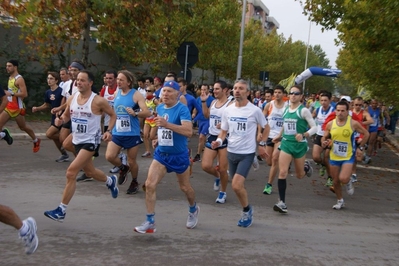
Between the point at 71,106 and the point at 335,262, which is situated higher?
the point at 71,106

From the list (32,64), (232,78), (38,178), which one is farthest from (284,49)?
(38,178)

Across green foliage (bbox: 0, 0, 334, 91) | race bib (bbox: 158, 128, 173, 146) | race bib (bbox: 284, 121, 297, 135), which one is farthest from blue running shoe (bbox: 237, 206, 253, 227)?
green foliage (bbox: 0, 0, 334, 91)

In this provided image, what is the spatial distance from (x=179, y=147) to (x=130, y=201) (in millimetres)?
1822

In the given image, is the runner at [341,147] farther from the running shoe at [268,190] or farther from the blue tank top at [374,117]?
the blue tank top at [374,117]

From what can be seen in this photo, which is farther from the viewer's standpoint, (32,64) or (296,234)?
(32,64)

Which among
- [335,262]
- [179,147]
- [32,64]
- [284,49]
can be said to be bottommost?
[335,262]

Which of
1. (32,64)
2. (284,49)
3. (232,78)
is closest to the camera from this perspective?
(32,64)

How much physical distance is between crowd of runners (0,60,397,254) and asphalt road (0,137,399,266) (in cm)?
25

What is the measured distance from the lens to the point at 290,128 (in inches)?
346

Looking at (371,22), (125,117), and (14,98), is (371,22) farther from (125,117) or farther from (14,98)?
(14,98)

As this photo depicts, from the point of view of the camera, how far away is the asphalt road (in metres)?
5.58

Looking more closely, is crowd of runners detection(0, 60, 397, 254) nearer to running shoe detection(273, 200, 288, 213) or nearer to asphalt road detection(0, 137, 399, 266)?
running shoe detection(273, 200, 288, 213)

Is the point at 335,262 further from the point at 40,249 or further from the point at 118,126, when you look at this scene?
the point at 118,126

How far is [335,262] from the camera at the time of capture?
5.75m
